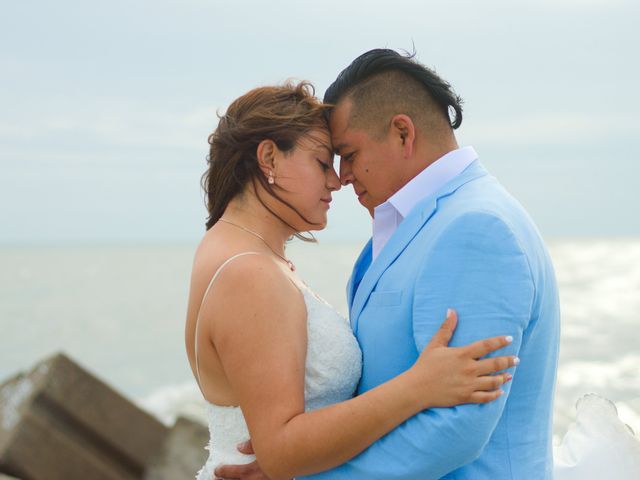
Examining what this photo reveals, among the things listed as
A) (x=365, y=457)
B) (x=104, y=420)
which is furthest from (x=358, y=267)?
(x=104, y=420)

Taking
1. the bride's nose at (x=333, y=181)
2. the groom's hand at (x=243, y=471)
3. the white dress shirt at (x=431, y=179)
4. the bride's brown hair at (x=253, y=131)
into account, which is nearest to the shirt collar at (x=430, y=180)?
the white dress shirt at (x=431, y=179)

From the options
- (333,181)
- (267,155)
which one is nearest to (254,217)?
(267,155)

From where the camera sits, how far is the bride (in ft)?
9.04

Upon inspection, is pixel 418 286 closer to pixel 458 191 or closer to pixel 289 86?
pixel 458 191

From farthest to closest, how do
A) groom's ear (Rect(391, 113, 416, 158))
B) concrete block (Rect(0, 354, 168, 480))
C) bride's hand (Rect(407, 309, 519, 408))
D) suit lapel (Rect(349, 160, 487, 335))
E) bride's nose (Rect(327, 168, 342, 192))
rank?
concrete block (Rect(0, 354, 168, 480))
bride's nose (Rect(327, 168, 342, 192))
groom's ear (Rect(391, 113, 416, 158))
suit lapel (Rect(349, 160, 487, 335))
bride's hand (Rect(407, 309, 519, 408))

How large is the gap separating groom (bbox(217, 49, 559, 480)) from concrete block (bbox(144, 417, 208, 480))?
3680 mm

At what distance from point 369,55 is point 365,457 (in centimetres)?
156

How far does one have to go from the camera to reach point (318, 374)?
3.18 meters

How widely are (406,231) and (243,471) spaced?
1065 mm

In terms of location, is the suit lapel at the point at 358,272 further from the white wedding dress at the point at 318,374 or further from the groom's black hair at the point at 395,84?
the groom's black hair at the point at 395,84

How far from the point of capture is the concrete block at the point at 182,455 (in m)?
6.84

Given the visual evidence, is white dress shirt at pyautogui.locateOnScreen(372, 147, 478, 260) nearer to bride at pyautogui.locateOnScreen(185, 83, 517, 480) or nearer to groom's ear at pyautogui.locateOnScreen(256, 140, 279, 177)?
bride at pyautogui.locateOnScreen(185, 83, 517, 480)

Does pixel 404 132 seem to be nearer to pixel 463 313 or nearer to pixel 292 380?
pixel 463 313

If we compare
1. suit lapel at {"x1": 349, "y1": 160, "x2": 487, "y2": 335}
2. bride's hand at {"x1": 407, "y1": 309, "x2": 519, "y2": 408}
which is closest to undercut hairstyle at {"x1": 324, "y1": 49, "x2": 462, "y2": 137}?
suit lapel at {"x1": 349, "y1": 160, "x2": 487, "y2": 335}
